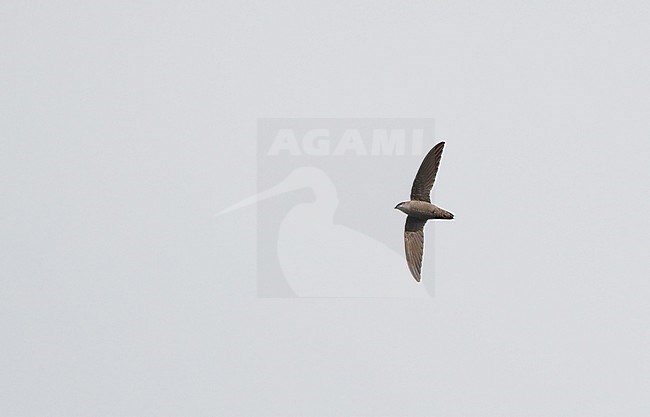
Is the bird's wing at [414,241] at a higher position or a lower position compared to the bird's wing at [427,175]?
lower

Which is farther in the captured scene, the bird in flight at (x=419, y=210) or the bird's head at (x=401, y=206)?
the bird's head at (x=401, y=206)

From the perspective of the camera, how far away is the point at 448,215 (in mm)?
35688

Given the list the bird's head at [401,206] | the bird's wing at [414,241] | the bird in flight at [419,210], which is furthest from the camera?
the bird's wing at [414,241]

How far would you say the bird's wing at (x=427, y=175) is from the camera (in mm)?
35469

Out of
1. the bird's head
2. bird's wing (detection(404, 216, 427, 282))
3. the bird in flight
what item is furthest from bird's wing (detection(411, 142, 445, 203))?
bird's wing (detection(404, 216, 427, 282))

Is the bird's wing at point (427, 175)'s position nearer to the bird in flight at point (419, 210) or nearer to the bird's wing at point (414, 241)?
the bird in flight at point (419, 210)

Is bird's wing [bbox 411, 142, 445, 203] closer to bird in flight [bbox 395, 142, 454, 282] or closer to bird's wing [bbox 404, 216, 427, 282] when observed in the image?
bird in flight [bbox 395, 142, 454, 282]

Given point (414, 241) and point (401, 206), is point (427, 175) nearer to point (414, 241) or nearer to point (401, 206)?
point (401, 206)

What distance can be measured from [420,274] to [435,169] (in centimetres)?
313

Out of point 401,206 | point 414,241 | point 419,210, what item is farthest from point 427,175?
point 414,241

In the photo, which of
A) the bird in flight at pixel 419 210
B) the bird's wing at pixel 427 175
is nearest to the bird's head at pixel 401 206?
the bird in flight at pixel 419 210

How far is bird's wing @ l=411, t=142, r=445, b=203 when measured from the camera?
35469mm

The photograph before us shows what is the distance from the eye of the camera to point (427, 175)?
35.8 m

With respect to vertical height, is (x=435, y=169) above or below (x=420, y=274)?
above
